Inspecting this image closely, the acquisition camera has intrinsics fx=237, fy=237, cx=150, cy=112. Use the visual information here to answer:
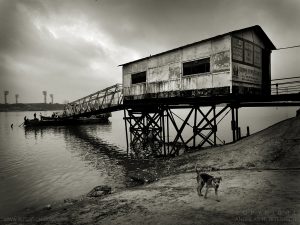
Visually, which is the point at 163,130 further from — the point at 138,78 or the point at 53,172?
the point at 53,172

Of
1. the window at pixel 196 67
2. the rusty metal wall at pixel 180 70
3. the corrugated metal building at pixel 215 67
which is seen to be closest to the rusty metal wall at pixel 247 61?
the corrugated metal building at pixel 215 67

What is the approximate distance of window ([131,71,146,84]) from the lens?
66.8ft

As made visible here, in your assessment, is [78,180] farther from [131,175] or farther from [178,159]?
[178,159]

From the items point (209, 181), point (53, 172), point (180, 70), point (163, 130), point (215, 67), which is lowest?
point (53, 172)

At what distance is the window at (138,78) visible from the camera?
20366mm

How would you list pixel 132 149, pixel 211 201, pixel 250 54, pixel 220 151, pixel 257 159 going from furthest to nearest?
1. pixel 132 149
2. pixel 250 54
3. pixel 220 151
4. pixel 257 159
5. pixel 211 201

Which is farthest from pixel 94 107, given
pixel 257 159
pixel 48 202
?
pixel 257 159

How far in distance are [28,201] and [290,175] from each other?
11.1 m

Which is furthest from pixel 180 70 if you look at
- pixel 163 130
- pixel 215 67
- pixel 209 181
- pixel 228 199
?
pixel 228 199

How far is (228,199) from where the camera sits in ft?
22.6

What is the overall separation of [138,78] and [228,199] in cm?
1542

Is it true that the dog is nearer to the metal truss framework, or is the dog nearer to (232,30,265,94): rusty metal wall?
the metal truss framework

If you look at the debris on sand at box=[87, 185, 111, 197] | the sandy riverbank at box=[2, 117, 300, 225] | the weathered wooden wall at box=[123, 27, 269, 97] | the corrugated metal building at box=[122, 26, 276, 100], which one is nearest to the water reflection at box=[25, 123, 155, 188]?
the debris on sand at box=[87, 185, 111, 197]

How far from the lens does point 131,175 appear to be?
1370 centimetres
